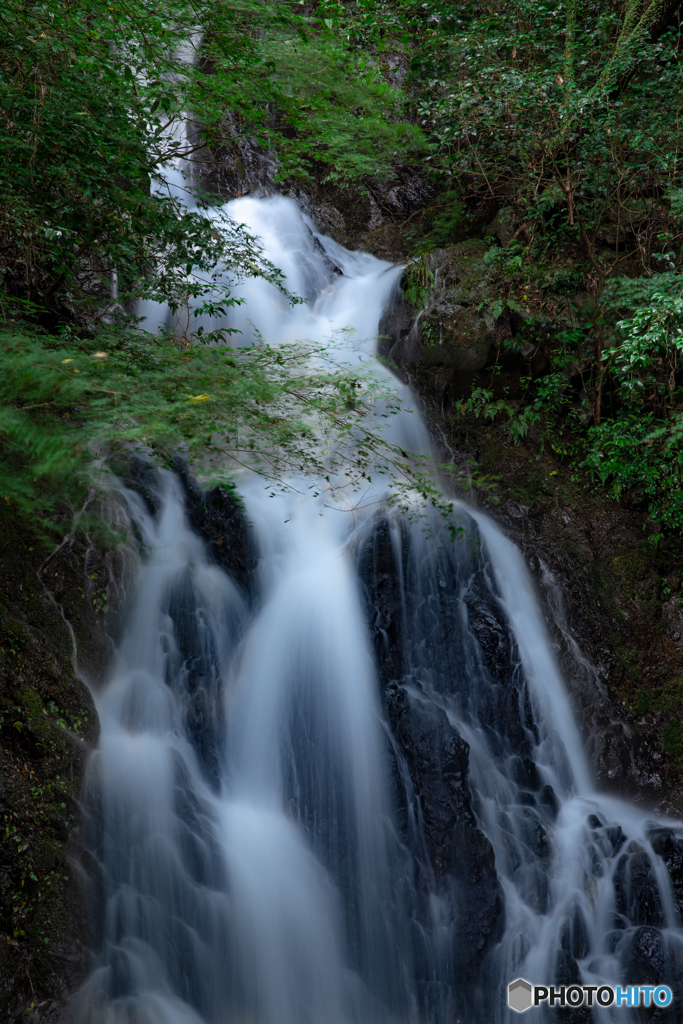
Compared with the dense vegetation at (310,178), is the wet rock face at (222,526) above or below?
below

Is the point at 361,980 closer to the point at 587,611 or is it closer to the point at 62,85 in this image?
the point at 587,611

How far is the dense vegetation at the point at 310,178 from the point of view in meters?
3.63

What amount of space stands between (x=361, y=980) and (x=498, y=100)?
340 inches

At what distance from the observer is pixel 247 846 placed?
4.10 metres

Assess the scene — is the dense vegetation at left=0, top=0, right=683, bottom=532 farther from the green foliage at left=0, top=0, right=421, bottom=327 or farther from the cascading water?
the cascading water

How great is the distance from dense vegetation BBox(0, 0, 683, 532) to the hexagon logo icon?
3.89m

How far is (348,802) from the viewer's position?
4457 millimetres

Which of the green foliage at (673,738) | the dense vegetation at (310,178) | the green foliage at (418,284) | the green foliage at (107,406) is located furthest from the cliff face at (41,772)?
the green foliage at (418,284)

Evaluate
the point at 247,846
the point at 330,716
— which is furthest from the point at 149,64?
the point at 247,846

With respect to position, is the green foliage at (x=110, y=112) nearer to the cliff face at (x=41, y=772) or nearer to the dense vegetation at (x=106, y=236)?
the dense vegetation at (x=106, y=236)

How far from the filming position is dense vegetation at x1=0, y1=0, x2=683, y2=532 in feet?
11.9

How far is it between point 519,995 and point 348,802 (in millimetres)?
1626

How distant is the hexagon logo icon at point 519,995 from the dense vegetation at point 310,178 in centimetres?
389

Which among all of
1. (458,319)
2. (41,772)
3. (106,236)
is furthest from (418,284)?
(41,772)
